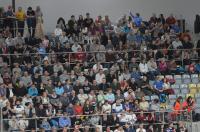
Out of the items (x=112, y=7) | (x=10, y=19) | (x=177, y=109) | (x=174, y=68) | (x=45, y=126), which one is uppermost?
(x=112, y=7)

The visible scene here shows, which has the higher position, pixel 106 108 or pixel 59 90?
pixel 59 90

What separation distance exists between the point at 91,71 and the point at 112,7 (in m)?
6.58

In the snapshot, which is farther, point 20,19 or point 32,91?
point 20,19

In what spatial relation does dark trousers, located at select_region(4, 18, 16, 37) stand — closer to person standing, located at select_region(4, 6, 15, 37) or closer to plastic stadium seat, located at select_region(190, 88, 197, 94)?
person standing, located at select_region(4, 6, 15, 37)

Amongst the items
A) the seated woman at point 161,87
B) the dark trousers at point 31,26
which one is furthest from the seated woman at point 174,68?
the dark trousers at point 31,26

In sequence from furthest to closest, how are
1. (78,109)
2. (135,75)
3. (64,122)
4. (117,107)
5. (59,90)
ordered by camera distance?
(135,75) → (59,90) → (117,107) → (78,109) → (64,122)

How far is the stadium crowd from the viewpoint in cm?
2406

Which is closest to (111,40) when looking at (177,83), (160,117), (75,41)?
(75,41)

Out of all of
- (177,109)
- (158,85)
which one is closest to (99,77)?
(158,85)

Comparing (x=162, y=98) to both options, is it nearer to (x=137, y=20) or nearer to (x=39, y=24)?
(x=137, y=20)

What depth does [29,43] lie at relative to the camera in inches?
1103

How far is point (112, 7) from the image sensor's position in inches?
1286

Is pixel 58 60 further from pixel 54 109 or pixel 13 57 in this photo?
pixel 54 109

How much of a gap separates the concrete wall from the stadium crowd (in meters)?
0.74
